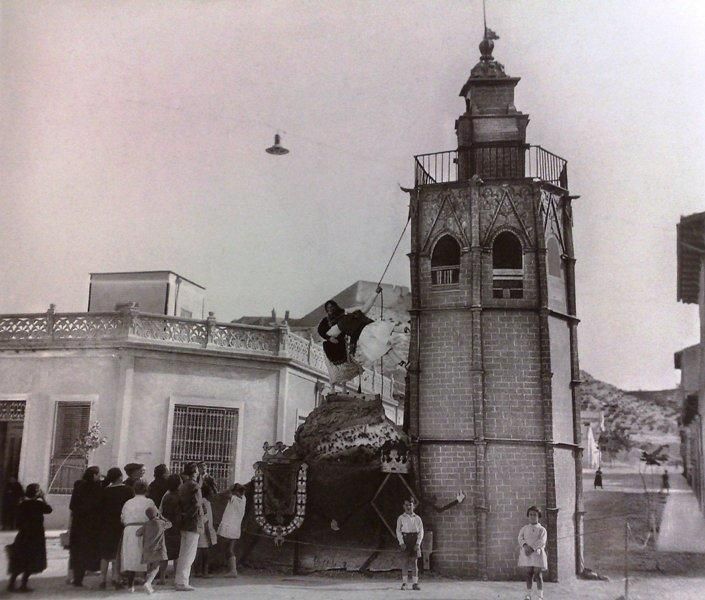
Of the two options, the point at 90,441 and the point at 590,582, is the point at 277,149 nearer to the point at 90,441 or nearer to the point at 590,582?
the point at 90,441

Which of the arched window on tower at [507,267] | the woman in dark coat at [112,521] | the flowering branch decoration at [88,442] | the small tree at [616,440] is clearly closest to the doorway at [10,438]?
the flowering branch decoration at [88,442]

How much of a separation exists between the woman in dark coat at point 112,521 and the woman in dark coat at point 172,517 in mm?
455

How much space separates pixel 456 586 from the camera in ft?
31.2

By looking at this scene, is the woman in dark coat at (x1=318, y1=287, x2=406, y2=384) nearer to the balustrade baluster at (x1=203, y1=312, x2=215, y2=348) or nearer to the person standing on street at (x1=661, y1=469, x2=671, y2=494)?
the balustrade baluster at (x1=203, y1=312, x2=215, y2=348)

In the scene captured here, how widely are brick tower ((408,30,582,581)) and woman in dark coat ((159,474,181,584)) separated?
131 inches

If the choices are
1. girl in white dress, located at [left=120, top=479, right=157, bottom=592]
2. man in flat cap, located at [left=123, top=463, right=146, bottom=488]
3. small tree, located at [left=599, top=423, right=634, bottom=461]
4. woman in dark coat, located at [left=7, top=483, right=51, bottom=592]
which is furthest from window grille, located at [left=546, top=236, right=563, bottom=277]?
woman in dark coat, located at [left=7, top=483, right=51, bottom=592]

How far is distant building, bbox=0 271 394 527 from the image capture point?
40.0 ft

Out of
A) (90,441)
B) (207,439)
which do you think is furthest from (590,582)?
(90,441)

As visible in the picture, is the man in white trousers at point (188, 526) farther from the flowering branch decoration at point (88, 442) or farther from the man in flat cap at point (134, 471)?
the flowering branch decoration at point (88, 442)

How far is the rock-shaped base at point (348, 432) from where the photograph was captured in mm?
10562

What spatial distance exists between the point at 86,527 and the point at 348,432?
3.60 m

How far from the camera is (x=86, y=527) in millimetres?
9031

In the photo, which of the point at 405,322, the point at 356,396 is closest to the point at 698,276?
the point at 405,322

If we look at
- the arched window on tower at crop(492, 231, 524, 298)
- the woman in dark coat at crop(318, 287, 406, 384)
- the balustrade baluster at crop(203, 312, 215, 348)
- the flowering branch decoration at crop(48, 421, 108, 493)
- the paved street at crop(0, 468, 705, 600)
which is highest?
the arched window on tower at crop(492, 231, 524, 298)
